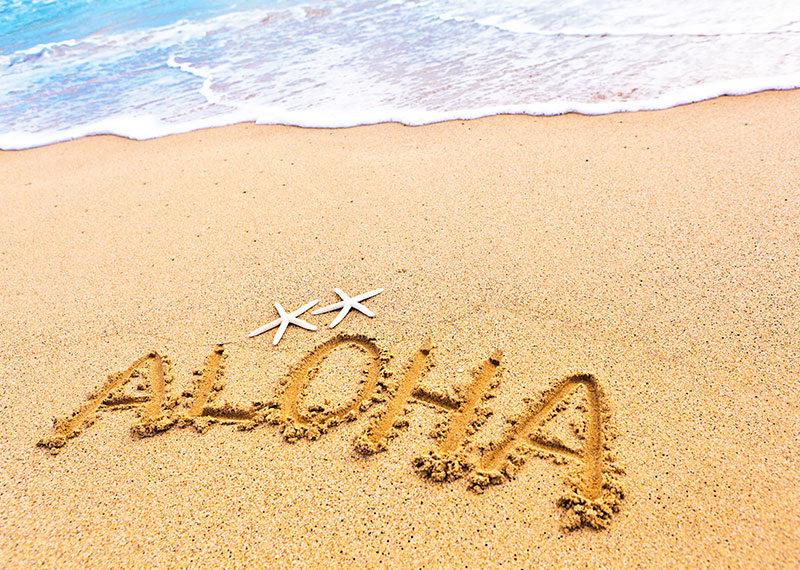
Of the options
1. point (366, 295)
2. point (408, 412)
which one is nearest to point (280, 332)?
point (366, 295)

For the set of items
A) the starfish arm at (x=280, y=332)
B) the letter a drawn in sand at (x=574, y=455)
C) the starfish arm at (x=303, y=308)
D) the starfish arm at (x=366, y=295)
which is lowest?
the letter a drawn in sand at (x=574, y=455)

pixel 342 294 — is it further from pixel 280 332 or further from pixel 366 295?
pixel 280 332

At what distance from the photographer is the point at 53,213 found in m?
5.07

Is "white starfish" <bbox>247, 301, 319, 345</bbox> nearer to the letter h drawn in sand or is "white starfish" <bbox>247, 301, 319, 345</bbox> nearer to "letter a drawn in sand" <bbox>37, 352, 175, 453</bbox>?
"letter a drawn in sand" <bbox>37, 352, 175, 453</bbox>

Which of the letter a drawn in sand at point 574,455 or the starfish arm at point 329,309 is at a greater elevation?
the starfish arm at point 329,309

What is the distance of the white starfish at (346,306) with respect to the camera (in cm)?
352

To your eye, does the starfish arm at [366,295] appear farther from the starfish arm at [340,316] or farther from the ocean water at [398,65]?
the ocean water at [398,65]

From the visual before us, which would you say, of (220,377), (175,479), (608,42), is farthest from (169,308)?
(608,42)

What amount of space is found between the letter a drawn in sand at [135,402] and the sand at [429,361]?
0.02m

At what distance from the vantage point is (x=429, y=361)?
10.3ft

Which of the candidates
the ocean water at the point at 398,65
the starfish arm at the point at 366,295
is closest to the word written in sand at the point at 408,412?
the starfish arm at the point at 366,295

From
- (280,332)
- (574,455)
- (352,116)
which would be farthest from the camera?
(352,116)

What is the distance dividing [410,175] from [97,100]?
6160 millimetres

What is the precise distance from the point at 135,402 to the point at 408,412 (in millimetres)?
1704
